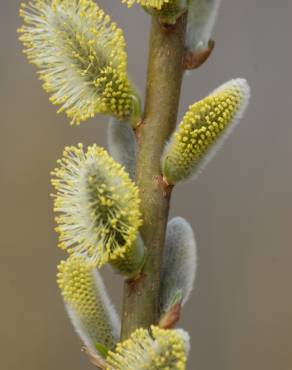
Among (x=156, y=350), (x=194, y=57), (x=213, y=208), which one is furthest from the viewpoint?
(x=213, y=208)

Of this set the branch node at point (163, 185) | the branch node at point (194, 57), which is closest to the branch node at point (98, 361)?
the branch node at point (163, 185)

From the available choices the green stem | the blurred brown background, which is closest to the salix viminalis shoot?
the green stem

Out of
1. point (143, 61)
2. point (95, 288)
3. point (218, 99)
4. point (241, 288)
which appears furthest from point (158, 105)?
point (241, 288)

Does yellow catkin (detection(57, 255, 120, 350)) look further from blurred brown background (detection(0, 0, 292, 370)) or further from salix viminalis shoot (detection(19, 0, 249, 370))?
blurred brown background (detection(0, 0, 292, 370))

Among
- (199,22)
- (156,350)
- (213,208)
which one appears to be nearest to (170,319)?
(156,350)

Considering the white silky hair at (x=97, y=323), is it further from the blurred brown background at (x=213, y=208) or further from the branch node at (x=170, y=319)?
the blurred brown background at (x=213, y=208)

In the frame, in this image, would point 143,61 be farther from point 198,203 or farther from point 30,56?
point 30,56

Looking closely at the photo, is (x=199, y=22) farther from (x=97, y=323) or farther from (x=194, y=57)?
(x=97, y=323)
